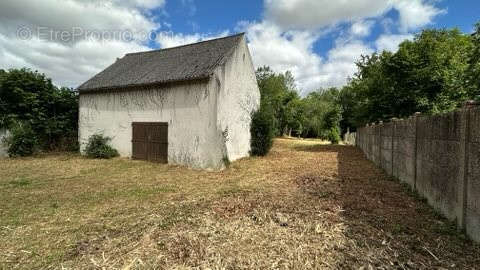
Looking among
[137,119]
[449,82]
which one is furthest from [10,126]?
[449,82]

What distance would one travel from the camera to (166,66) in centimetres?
1268

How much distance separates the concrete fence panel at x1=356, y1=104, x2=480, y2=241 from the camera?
3.34 m

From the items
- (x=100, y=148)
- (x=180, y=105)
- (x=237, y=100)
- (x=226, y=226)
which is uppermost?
(x=237, y=100)

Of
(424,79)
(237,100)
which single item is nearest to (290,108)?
(424,79)

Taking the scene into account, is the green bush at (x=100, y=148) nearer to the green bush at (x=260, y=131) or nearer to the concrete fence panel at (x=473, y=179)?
the green bush at (x=260, y=131)

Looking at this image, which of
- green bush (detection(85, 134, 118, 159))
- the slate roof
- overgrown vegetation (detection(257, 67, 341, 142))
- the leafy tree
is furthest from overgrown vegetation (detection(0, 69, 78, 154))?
overgrown vegetation (detection(257, 67, 341, 142))

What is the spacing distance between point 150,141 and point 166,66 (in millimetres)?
3744

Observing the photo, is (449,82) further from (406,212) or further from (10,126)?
(10,126)

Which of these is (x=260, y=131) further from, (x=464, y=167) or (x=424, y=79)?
(x=464, y=167)

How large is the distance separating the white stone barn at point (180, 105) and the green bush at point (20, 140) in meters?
2.29

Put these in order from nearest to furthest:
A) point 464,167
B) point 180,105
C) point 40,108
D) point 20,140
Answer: point 464,167
point 180,105
point 20,140
point 40,108

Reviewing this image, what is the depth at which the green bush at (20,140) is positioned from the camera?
13.1 metres

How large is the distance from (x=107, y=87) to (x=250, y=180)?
361 inches

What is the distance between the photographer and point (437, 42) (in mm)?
13820
